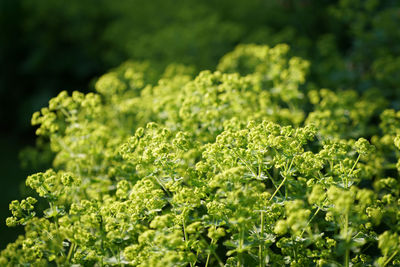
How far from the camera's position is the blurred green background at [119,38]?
200 inches

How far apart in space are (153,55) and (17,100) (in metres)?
2.87

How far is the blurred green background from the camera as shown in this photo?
5.08m

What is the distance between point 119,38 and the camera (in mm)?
5891

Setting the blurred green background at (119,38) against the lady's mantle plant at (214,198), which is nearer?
the lady's mantle plant at (214,198)

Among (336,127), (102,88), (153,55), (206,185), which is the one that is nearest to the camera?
(206,185)

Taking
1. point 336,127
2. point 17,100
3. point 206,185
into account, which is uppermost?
point 17,100

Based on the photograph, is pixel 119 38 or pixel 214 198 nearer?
pixel 214 198

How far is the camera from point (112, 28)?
238 inches

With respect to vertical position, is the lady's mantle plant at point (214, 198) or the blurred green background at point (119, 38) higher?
the blurred green background at point (119, 38)

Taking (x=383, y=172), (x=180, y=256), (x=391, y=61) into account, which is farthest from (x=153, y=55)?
(x=180, y=256)

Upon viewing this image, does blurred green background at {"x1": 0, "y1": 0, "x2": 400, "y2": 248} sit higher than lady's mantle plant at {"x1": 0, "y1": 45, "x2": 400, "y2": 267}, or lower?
higher

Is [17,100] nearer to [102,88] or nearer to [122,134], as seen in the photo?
[102,88]

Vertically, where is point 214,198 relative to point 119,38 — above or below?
below

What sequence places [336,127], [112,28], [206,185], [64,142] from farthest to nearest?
[112,28] → [64,142] → [336,127] → [206,185]
